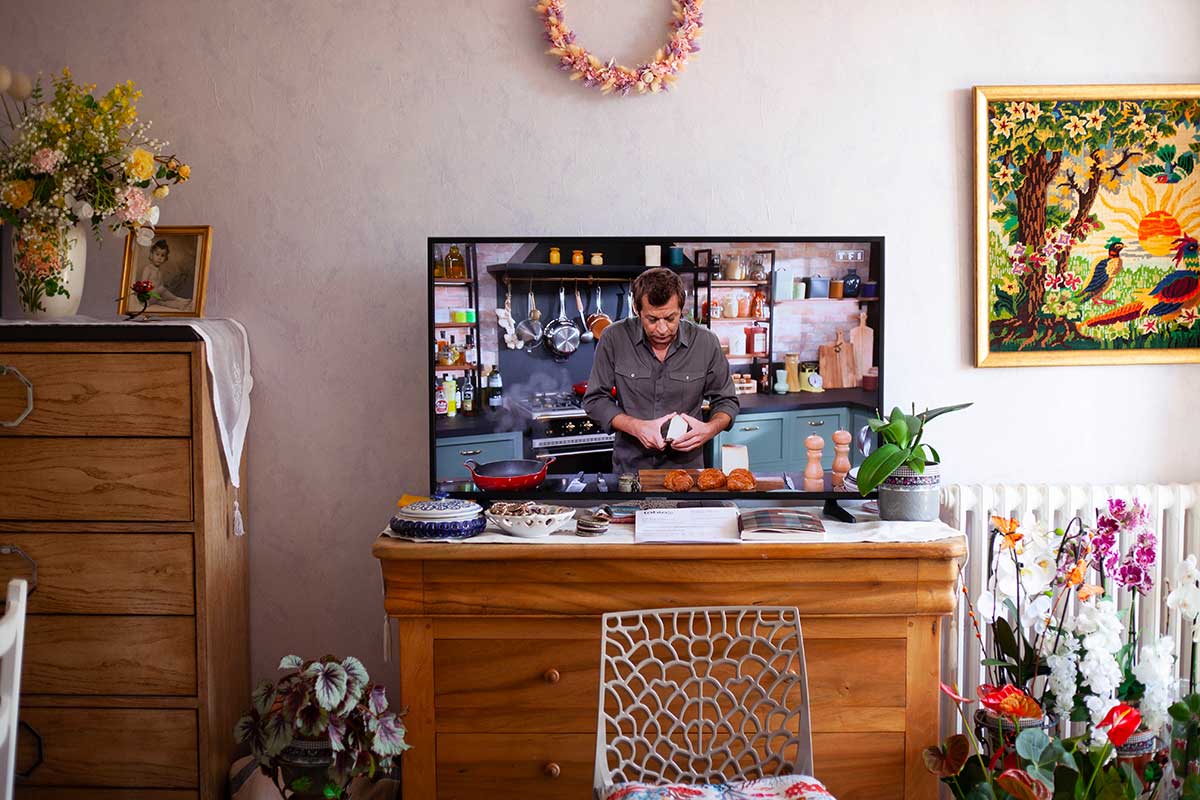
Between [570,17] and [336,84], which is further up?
[570,17]

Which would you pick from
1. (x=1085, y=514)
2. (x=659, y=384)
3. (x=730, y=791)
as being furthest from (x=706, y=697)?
(x=1085, y=514)

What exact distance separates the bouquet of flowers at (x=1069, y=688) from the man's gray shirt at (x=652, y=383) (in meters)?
0.77

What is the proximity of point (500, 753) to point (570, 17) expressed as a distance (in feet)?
6.44

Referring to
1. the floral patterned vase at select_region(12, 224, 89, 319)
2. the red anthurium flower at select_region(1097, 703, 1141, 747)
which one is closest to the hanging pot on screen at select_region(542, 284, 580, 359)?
the floral patterned vase at select_region(12, 224, 89, 319)

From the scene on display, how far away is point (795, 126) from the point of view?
2.78 m

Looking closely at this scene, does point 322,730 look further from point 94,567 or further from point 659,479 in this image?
point 659,479

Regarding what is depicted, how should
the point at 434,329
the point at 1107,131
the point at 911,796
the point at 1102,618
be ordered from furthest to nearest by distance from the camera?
the point at 1107,131 < the point at 434,329 < the point at 911,796 < the point at 1102,618

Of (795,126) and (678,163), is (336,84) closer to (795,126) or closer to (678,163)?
(678,163)

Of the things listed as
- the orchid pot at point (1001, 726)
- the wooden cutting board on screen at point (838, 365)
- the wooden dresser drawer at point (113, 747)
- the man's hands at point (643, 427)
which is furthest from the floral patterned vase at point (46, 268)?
the orchid pot at point (1001, 726)

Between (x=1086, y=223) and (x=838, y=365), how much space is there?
0.85 meters

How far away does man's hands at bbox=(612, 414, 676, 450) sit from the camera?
103 inches

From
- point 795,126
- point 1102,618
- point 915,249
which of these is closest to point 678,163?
point 795,126

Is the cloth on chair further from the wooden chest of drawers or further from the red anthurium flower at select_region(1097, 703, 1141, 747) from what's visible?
the wooden chest of drawers

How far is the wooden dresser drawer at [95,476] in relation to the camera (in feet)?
7.98
